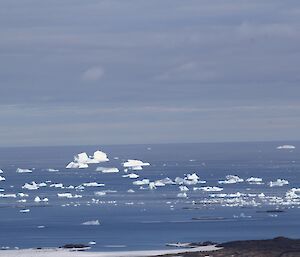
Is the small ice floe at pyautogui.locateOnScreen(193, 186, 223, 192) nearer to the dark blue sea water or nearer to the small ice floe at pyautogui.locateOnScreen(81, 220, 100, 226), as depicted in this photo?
the dark blue sea water

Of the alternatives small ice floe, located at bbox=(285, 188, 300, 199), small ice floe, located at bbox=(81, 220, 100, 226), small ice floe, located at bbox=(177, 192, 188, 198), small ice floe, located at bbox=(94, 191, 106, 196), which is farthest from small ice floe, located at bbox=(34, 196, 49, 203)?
small ice floe, located at bbox=(81, 220, 100, 226)

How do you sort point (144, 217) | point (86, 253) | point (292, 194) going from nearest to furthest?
point (86, 253) → point (144, 217) → point (292, 194)

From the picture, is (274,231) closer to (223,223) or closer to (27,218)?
(223,223)

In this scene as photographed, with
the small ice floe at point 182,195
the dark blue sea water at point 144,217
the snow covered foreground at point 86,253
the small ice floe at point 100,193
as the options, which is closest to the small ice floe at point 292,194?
the dark blue sea water at point 144,217

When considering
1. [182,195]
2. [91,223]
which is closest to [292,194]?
[182,195]

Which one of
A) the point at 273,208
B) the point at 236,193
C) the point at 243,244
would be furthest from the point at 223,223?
the point at 236,193

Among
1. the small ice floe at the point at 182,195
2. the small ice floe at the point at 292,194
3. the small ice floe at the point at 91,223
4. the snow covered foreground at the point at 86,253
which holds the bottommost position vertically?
the snow covered foreground at the point at 86,253

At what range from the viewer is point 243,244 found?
53.1m

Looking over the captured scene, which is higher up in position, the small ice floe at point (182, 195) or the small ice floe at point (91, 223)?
the small ice floe at point (182, 195)

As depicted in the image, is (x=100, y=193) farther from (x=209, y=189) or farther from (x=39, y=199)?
(x=209, y=189)

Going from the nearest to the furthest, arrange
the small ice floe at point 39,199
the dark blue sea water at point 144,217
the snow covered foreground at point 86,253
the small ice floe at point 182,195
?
the snow covered foreground at point 86,253 < the dark blue sea water at point 144,217 < the small ice floe at point 39,199 < the small ice floe at point 182,195

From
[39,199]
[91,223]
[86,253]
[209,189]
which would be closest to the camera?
[86,253]

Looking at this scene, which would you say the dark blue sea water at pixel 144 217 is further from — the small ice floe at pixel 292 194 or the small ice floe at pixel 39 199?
the small ice floe at pixel 292 194

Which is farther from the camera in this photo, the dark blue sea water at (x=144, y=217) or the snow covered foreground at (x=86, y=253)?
the dark blue sea water at (x=144, y=217)
